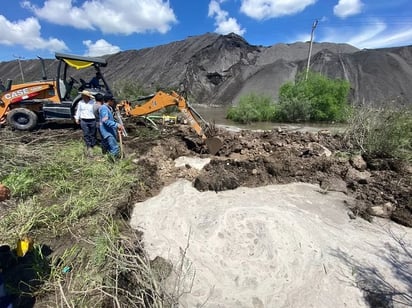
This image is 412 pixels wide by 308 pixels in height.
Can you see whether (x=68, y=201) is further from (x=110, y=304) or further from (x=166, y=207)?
(x=110, y=304)

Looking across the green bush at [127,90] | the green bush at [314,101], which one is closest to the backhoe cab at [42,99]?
the green bush at [127,90]

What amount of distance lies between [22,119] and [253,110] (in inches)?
494

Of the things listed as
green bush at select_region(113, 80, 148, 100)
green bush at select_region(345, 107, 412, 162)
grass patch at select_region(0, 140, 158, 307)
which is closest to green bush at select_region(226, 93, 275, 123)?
green bush at select_region(113, 80, 148, 100)

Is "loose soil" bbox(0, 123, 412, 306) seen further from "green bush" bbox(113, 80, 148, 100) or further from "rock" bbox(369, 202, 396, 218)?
"green bush" bbox(113, 80, 148, 100)

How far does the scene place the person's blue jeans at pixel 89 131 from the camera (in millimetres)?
6004

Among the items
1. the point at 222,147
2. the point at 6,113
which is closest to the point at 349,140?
the point at 222,147

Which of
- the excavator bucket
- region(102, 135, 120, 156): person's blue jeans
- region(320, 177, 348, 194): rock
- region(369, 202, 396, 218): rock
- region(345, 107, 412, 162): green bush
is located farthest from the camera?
the excavator bucket

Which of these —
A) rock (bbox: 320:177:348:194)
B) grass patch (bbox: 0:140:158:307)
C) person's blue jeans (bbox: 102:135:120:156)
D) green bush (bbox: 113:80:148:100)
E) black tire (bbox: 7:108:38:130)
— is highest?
green bush (bbox: 113:80:148:100)

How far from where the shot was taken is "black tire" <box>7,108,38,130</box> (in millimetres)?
8070

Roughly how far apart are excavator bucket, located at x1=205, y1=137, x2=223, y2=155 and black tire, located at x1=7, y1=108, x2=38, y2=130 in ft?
16.9

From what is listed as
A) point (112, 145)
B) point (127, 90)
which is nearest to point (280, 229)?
Answer: point (112, 145)

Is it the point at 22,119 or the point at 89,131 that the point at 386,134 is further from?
the point at 22,119

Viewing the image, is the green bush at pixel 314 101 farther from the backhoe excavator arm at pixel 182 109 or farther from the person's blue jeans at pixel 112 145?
the person's blue jeans at pixel 112 145

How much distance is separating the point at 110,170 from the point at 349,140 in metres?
6.32
